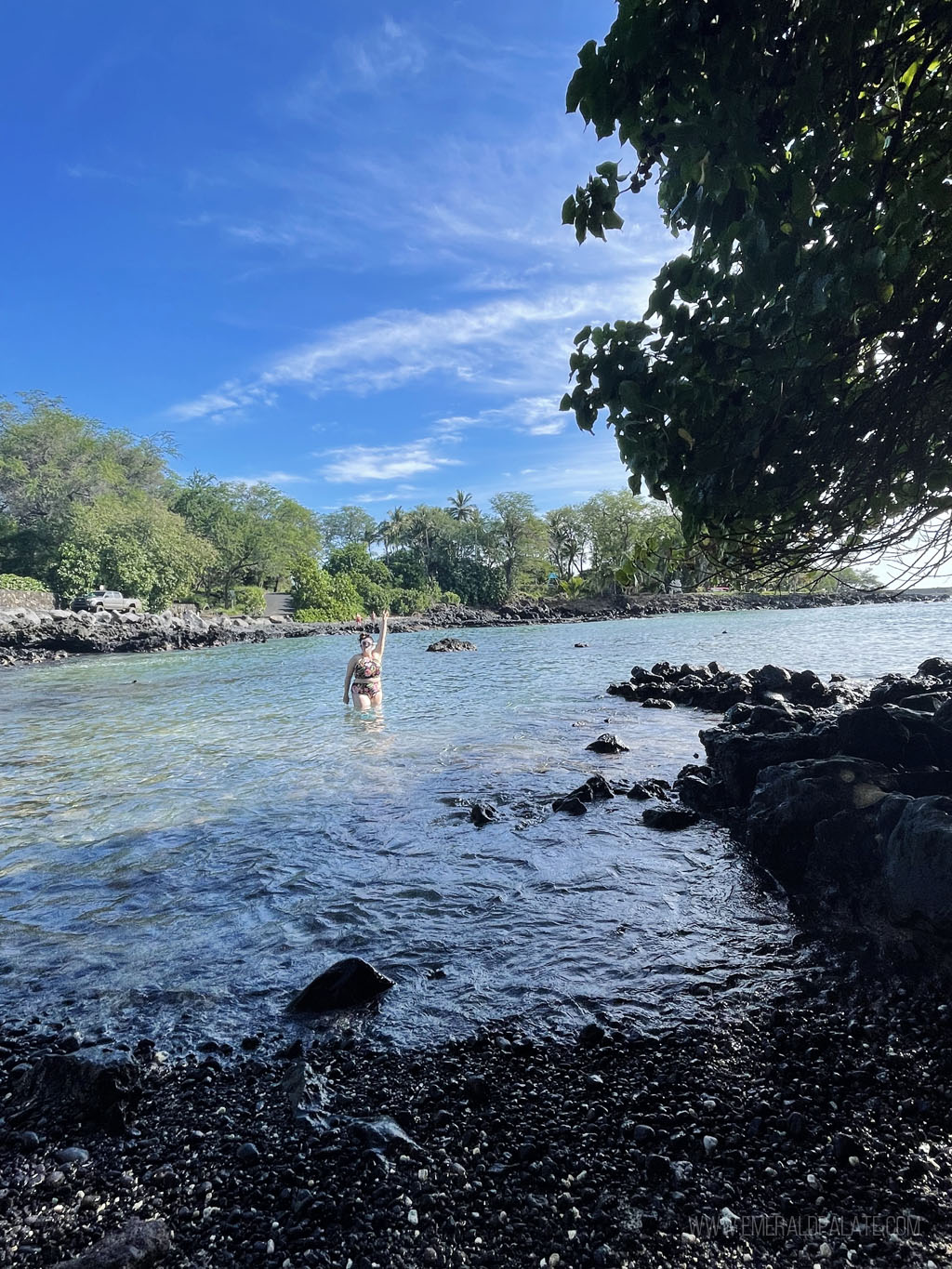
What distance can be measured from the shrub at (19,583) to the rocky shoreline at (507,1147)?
66.9 meters

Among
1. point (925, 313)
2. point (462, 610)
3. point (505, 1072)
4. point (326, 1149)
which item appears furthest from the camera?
point (462, 610)

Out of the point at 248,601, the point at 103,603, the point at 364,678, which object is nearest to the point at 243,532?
the point at 248,601

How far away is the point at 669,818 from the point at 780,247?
5806 mm

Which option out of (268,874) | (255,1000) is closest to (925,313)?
(255,1000)

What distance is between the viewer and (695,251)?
4660 mm

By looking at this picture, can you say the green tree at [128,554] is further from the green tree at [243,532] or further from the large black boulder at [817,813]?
the large black boulder at [817,813]

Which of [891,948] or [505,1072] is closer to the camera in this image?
[505,1072]

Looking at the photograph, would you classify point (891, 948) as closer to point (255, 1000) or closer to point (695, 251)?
point (255, 1000)

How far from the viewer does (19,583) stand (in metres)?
58.9

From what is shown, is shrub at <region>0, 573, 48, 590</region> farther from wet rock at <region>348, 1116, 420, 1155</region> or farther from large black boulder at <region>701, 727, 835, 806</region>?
wet rock at <region>348, 1116, 420, 1155</region>

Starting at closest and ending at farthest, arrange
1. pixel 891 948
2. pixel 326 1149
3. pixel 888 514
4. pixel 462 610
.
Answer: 1. pixel 326 1149
2. pixel 891 948
3. pixel 888 514
4. pixel 462 610

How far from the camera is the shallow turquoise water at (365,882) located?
443cm

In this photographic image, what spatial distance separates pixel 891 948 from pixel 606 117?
5.95 metres

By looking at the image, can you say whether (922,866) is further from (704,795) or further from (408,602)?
(408,602)
